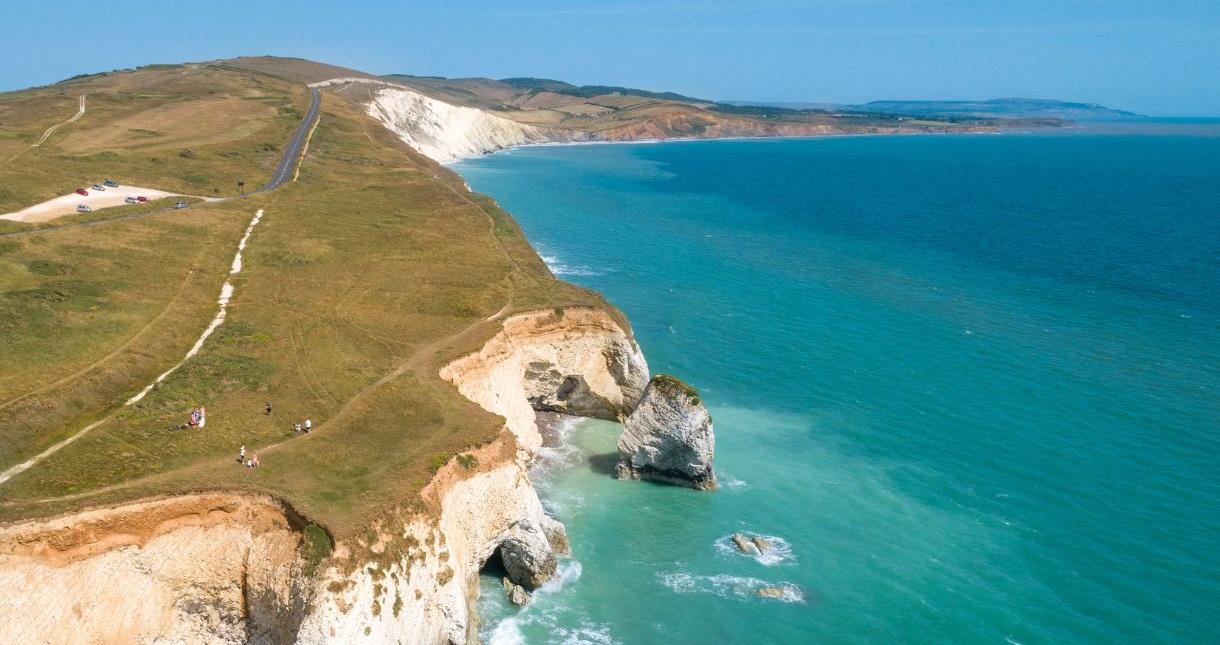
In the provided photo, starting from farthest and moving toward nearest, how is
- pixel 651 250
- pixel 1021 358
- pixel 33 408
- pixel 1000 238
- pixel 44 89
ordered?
pixel 44 89, pixel 1000 238, pixel 651 250, pixel 1021 358, pixel 33 408

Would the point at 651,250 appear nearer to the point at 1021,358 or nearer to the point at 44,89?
the point at 1021,358

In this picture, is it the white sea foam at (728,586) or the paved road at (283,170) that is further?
the paved road at (283,170)

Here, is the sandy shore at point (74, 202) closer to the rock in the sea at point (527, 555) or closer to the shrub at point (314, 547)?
the shrub at point (314, 547)

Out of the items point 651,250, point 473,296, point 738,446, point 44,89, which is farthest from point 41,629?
point 44,89

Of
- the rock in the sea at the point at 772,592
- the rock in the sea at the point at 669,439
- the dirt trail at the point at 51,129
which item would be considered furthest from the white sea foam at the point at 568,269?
the dirt trail at the point at 51,129

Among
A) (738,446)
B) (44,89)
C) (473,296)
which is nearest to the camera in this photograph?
(738,446)

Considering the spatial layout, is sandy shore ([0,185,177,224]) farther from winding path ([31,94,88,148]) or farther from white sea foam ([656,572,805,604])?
white sea foam ([656,572,805,604])
